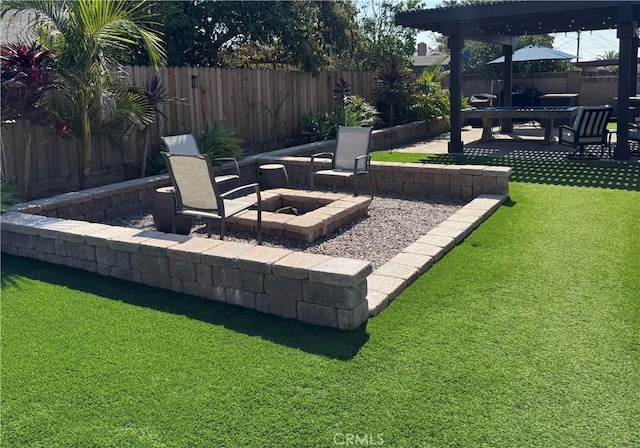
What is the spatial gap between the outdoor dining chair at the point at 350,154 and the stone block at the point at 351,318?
4.12 meters

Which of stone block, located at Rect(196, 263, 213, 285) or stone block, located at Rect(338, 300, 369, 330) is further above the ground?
stone block, located at Rect(196, 263, 213, 285)

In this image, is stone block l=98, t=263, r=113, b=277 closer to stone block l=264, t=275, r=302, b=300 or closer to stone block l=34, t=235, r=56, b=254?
stone block l=34, t=235, r=56, b=254

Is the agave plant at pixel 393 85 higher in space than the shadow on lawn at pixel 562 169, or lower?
higher

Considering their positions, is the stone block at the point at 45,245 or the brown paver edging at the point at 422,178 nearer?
the stone block at the point at 45,245

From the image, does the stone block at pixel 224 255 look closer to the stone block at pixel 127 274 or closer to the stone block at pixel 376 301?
the stone block at pixel 127 274

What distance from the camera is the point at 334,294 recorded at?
370 cm

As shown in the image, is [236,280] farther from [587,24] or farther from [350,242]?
[587,24]

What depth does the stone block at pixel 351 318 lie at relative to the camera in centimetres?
368

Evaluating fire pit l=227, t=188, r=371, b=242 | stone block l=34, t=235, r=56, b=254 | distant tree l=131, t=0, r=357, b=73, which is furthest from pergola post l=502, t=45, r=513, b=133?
stone block l=34, t=235, r=56, b=254

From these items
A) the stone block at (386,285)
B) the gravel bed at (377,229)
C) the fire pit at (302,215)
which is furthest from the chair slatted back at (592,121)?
the stone block at (386,285)

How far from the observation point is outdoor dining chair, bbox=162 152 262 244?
523 centimetres

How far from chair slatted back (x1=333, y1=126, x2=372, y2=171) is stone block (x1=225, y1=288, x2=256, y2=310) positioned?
4086 millimetres

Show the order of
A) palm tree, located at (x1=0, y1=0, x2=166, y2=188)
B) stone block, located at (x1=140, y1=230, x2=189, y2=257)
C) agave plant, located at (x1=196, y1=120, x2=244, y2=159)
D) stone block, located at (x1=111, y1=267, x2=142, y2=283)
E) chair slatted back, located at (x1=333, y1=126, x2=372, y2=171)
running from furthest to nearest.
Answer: agave plant, located at (x1=196, y1=120, x2=244, y2=159) → chair slatted back, located at (x1=333, y1=126, x2=372, y2=171) → palm tree, located at (x1=0, y1=0, x2=166, y2=188) → stone block, located at (x1=111, y1=267, x2=142, y2=283) → stone block, located at (x1=140, y1=230, x2=189, y2=257)

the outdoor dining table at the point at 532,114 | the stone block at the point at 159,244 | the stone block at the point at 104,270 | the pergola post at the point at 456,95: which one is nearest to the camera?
the stone block at the point at 159,244
